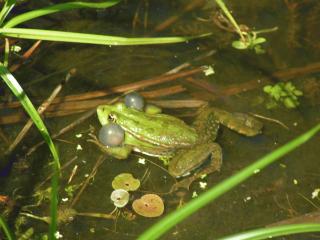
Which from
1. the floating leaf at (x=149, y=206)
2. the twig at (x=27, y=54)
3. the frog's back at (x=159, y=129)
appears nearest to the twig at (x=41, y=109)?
the twig at (x=27, y=54)

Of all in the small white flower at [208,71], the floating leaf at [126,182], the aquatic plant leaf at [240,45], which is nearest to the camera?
the floating leaf at [126,182]

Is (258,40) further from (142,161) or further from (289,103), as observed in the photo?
(142,161)

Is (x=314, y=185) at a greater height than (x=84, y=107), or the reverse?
(x=84, y=107)

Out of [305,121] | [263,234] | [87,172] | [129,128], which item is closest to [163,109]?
[129,128]

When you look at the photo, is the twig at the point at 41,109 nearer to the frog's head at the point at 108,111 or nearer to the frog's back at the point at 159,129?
the frog's head at the point at 108,111

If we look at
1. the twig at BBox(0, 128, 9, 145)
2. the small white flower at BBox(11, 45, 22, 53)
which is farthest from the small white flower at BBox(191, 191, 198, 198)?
the small white flower at BBox(11, 45, 22, 53)

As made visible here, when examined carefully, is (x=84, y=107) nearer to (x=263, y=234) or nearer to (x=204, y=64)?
(x=204, y=64)
